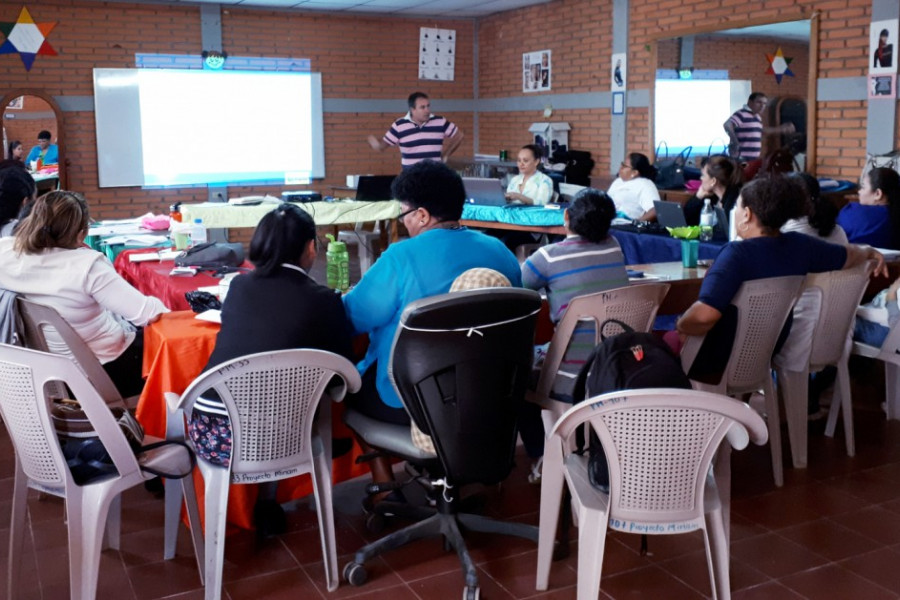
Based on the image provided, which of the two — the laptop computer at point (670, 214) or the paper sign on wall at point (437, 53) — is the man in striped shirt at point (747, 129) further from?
the paper sign on wall at point (437, 53)

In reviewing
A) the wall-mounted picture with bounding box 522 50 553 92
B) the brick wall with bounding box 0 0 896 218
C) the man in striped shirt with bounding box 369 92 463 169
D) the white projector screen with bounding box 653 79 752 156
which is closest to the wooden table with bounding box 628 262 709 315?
the brick wall with bounding box 0 0 896 218

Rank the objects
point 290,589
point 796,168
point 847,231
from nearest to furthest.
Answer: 1. point 290,589
2. point 847,231
3. point 796,168

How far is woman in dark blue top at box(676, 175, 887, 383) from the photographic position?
324cm

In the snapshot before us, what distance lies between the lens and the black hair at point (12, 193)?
421cm

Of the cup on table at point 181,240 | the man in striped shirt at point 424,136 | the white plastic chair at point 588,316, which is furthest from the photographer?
the man in striped shirt at point 424,136

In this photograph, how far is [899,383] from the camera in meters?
4.17

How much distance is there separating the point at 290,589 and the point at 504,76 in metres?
8.84

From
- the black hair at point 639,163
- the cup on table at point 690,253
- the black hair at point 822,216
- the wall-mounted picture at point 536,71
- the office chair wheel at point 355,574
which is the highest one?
the wall-mounted picture at point 536,71

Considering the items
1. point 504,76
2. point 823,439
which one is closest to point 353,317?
point 823,439

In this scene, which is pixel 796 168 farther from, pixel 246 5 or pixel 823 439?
pixel 246 5

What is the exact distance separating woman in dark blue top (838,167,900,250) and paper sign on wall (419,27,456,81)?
6.93 meters

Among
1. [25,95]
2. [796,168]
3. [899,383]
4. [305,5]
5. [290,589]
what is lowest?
[290,589]

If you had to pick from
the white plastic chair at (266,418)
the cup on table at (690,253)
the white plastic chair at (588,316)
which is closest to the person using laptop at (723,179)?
the cup on table at (690,253)

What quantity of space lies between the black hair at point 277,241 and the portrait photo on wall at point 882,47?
5.25 metres
